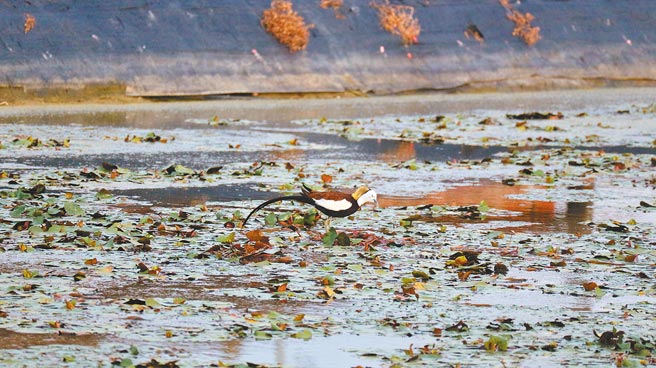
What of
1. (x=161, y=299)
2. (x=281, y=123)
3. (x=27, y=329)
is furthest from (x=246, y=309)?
(x=281, y=123)

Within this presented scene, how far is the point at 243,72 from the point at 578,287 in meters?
22.2

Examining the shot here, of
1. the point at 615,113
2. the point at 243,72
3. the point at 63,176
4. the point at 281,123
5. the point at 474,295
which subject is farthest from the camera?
the point at 243,72

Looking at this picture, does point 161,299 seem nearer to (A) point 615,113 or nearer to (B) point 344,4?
(A) point 615,113

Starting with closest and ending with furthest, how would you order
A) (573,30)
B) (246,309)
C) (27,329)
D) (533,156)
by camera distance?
1. (27,329)
2. (246,309)
3. (533,156)
4. (573,30)

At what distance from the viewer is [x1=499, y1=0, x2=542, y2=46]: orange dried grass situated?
3606 cm

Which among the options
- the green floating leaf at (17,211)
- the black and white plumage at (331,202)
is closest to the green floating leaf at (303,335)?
the black and white plumage at (331,202)

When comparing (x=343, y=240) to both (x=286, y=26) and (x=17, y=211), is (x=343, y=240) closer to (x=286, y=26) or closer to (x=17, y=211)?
(x=17, y=211)

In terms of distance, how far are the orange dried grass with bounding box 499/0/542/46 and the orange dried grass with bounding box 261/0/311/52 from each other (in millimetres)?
6680

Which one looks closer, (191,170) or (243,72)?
(191,170)

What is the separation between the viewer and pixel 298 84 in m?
30.7

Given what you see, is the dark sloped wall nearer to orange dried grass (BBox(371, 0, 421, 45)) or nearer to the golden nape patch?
orange dried grass (BBox(371, 0, 421, 45))

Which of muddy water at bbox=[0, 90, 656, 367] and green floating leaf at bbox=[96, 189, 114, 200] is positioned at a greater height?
muddy water at bbox=[0, 90, 656, 367]

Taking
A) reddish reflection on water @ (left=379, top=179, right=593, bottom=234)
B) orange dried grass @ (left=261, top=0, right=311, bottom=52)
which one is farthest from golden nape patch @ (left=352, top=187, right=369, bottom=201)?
orange dried grass @ (left=261, top=0, right=311, bottom=52)

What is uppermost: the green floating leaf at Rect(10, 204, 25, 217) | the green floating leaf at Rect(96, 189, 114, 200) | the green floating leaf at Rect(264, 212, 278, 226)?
the green floating leaf at Rect(264, 212, 278, 226)
